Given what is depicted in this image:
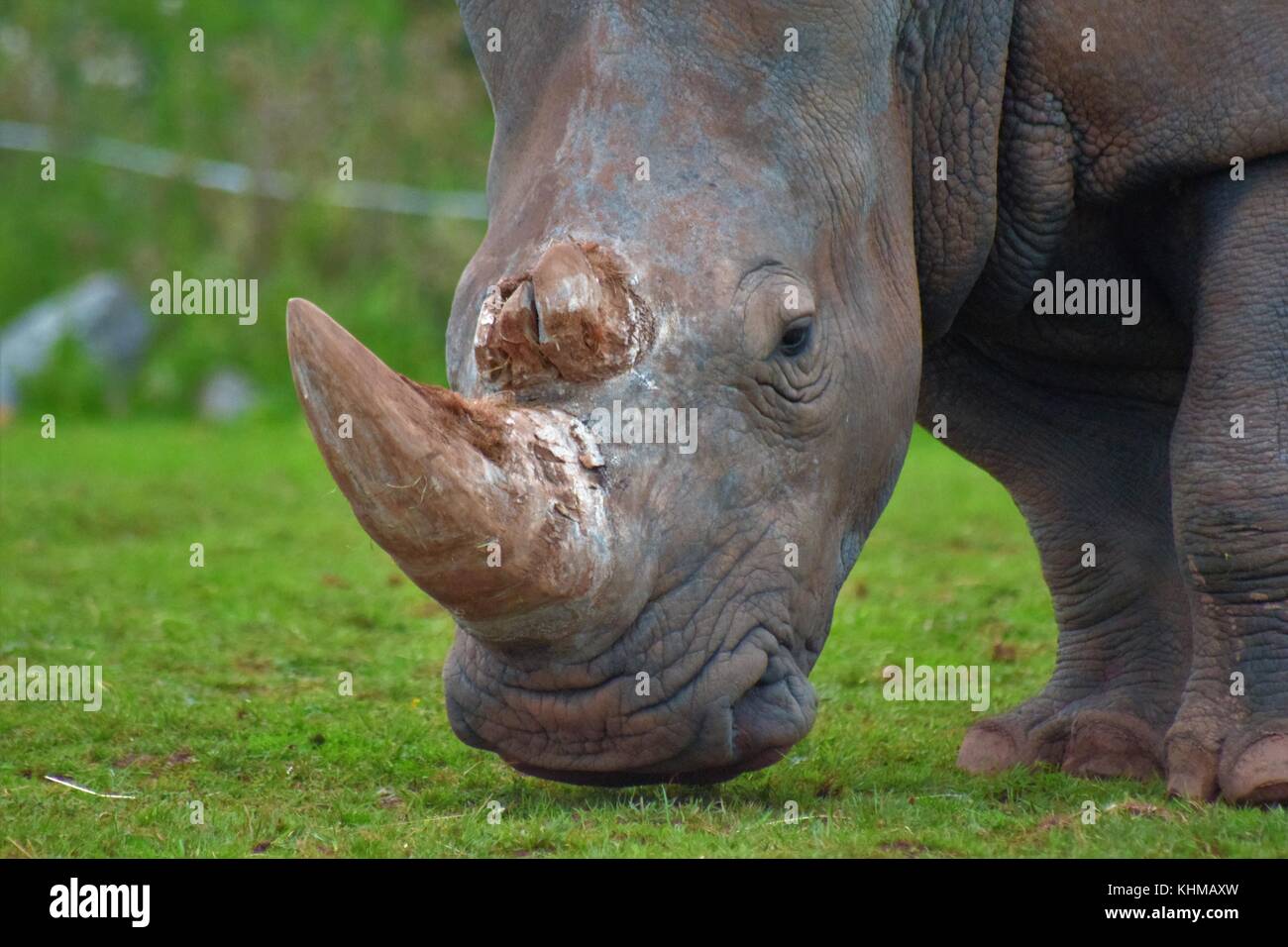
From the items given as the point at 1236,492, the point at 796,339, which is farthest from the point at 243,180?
the point at 1236,492

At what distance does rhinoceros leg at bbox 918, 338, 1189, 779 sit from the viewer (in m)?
6.01

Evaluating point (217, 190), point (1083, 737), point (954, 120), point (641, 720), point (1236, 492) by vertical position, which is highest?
point (217, 190)

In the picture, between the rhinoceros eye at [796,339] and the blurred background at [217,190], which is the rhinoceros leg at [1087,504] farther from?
the blurred background at [217,190]

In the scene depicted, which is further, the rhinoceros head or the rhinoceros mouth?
the rhinoceros mouth

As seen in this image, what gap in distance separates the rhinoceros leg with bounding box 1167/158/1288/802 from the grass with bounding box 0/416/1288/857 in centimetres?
24

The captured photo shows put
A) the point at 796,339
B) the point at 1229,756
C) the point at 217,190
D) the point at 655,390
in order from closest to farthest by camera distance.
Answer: the point at 655,390
the point at 796,339
the point at 1229,756
the point at 217,190

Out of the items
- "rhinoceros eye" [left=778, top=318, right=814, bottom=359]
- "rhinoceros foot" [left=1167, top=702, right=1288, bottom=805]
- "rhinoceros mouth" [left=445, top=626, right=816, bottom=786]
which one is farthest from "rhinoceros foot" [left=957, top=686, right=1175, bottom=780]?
"rhinoceros eye" [left=778, top=318, right=814, bottom=359]

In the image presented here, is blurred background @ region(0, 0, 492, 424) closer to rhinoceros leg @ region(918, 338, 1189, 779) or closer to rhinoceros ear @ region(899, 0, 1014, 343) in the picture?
rhinoceros leg @ region(918, 338, 1189, 779)

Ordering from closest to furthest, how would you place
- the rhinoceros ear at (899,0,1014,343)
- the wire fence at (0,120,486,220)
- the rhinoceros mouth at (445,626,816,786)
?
the rhinoceros mouth at (445,626,816,786) < the rhinoceros ear at (899,0,1014,343) < the wire fence at (0,120,486,220)

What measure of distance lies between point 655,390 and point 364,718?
2157 millimetres

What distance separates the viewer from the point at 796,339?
454 centimetres

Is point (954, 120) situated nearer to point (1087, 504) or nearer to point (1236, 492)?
point (1236, 492)
